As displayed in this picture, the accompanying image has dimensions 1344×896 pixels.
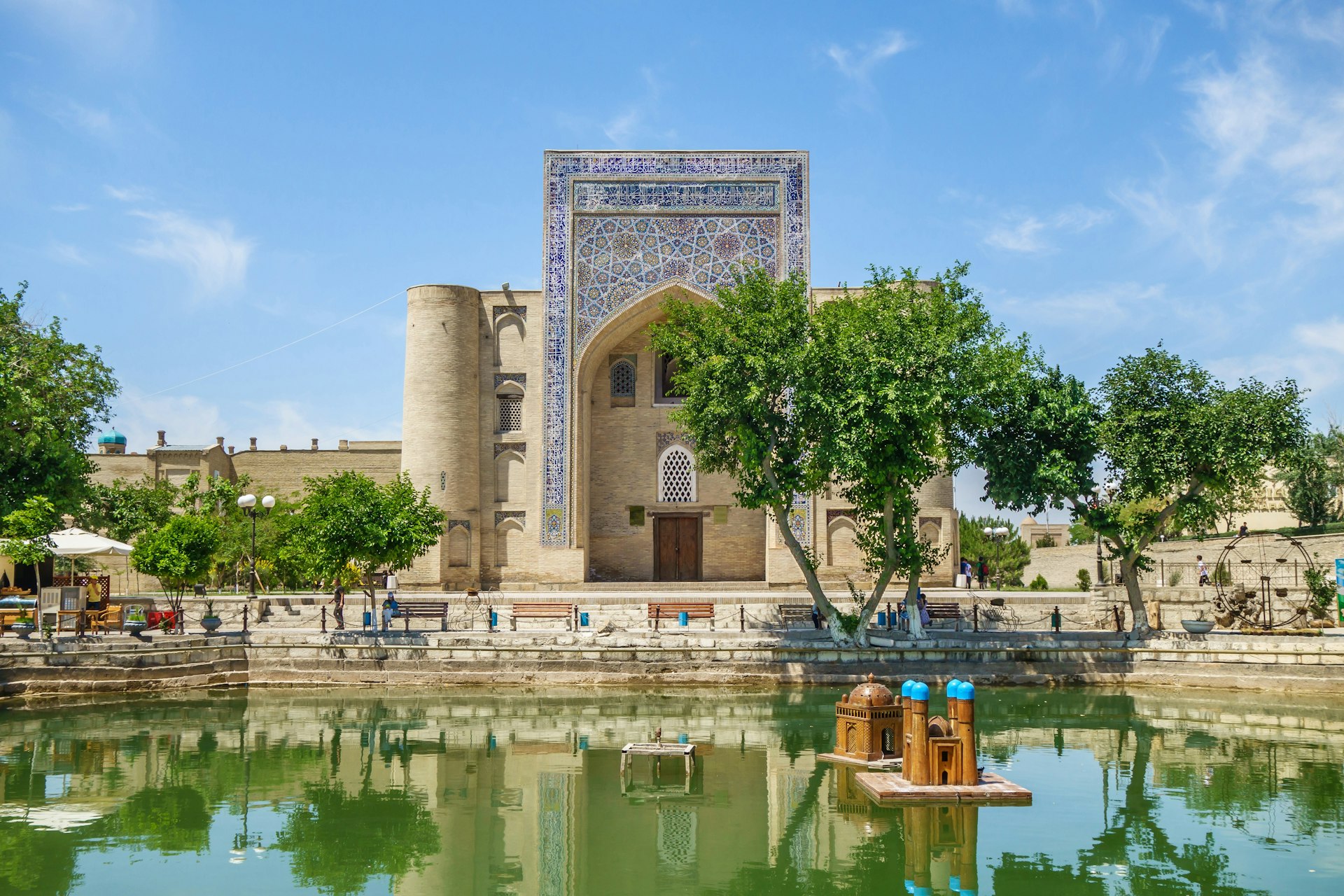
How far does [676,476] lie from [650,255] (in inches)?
220

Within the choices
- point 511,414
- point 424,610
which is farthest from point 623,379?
point 424,610

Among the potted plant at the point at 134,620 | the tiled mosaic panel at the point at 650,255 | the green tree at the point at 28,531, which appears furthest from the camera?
the tiled mosaic panel at the point at 650,255

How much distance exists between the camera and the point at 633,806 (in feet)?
35.4

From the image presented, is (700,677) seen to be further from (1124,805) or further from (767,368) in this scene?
(1124,805)

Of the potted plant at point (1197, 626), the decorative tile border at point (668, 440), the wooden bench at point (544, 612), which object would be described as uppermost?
the decorative tile border at point (668, 440)

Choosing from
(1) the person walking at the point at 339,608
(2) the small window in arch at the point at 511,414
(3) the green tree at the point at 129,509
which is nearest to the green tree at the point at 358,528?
(1) the person walking at the point at 339,608

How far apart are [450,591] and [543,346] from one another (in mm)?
6171

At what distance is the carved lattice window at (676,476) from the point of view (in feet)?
94.0

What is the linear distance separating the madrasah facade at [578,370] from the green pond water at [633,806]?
994cm

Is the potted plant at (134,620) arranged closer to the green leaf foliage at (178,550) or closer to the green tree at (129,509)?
→ the green leaf foliage at (178,550)

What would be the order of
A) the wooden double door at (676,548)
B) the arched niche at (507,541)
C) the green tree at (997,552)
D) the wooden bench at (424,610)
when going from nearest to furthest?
the wooden bench at (424,610) → the arched niche at (507,541) → the wooden double door at (676,548) → the green tree at (997,552)

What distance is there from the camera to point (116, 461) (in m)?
36.6

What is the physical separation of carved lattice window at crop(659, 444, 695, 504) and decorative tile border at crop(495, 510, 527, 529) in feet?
11.6

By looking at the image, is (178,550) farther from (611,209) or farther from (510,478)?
(611,209)
